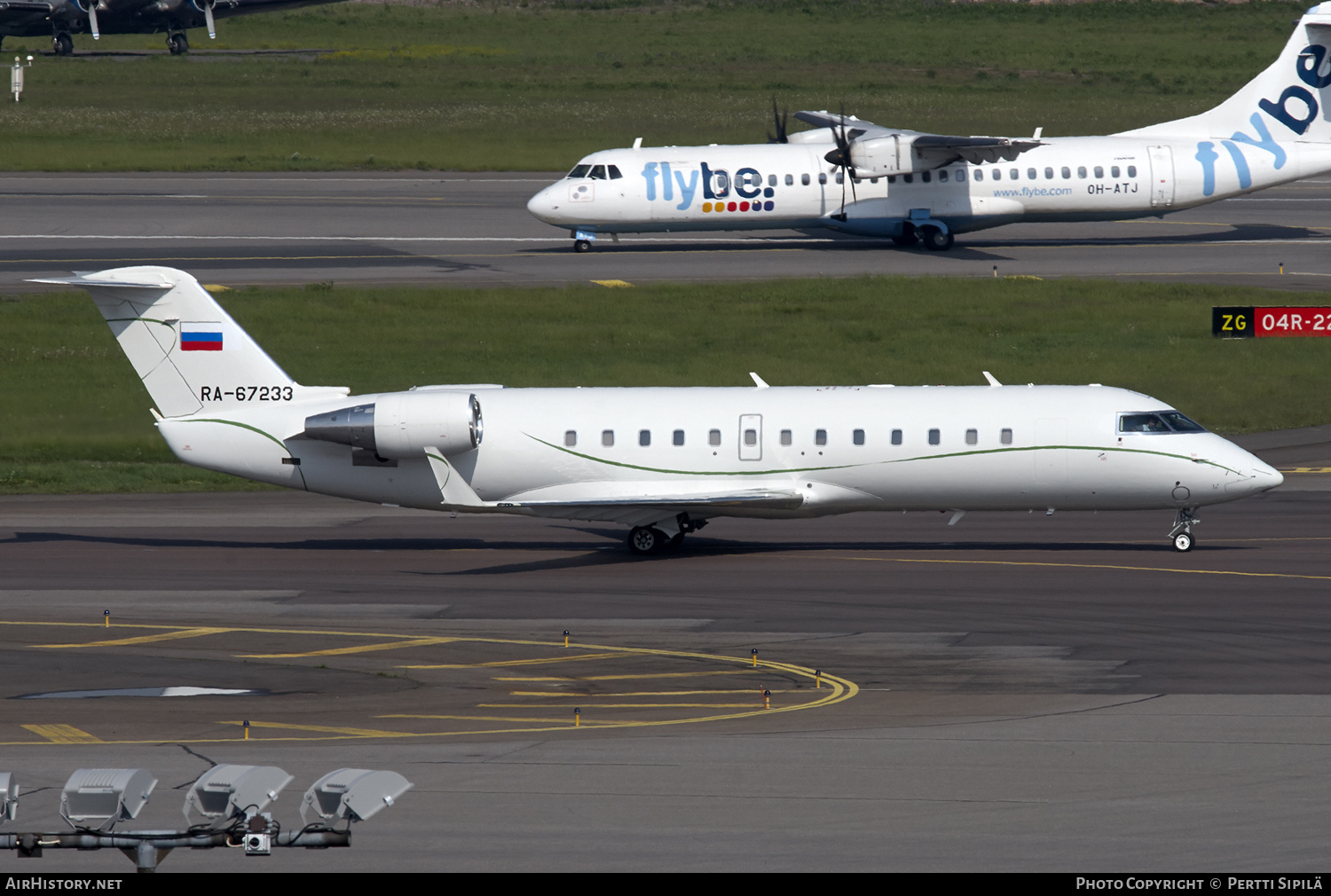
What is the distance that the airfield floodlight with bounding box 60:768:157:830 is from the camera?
9.05m

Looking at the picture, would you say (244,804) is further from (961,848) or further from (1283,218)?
(1283,218)

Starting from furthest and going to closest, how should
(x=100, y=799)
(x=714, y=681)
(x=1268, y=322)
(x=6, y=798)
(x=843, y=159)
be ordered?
(x=843, y=159)
(x=1268, y=322)
(x=714, y=681)
(x=6, y=798)
(x=100, y=799)

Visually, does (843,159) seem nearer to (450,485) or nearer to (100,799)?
(450,485)

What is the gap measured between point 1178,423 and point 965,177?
32.2m

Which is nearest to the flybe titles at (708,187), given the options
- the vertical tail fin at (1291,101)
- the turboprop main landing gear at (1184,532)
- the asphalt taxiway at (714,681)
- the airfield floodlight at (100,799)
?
the vertical tail fin at (1291,101)

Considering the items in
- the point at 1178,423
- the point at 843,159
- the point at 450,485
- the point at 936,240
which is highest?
the point at 843,159

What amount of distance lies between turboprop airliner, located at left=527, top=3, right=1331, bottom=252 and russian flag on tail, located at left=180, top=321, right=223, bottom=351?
101 ft

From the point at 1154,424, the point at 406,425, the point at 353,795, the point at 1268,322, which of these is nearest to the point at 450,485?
the point at 406,425

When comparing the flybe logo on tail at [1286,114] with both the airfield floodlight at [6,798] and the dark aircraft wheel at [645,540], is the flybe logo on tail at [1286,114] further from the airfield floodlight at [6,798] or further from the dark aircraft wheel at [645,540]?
the airfield floodlight at [6,798]

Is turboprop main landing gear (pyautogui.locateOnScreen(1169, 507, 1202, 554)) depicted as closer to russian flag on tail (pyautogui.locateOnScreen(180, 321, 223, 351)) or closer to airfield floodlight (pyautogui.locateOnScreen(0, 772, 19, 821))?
russian flag on tail (pyautogui.locateOnScreen(180, 321, 223, 351))

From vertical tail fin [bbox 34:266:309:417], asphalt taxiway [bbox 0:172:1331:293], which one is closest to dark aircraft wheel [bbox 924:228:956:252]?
asphalt taxiway [bbox 0:172:1331:293]

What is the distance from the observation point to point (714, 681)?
2269 cm

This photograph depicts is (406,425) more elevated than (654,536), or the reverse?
(406,425)

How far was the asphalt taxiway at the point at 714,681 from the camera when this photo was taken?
16.2 meters
